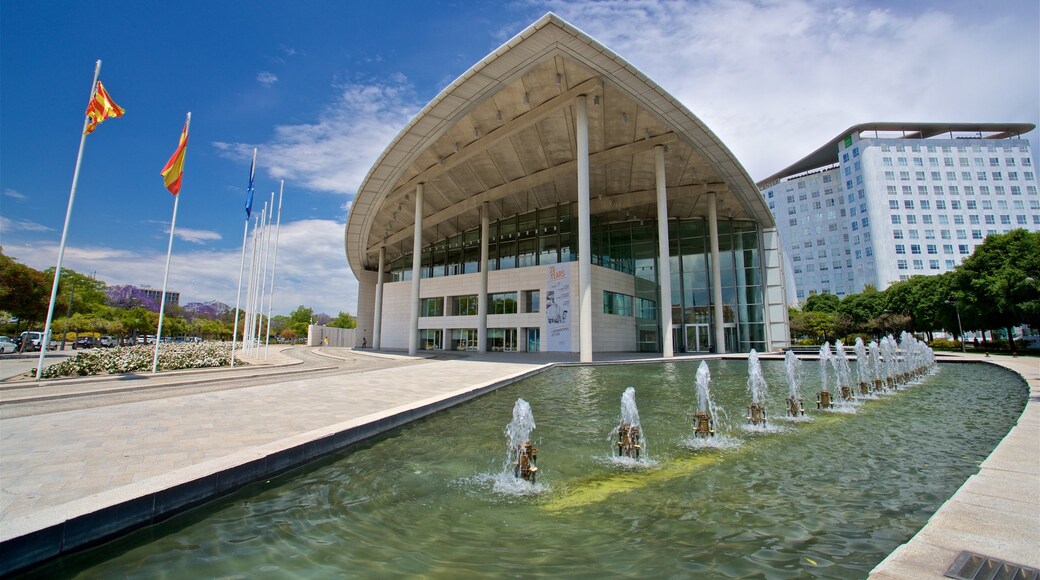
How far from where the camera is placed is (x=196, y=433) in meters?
5.79

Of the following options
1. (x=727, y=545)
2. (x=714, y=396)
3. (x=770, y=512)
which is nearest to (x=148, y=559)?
(x=727, y=545)

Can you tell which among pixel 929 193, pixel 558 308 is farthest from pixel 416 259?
pixel 929 193

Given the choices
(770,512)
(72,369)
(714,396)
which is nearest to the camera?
(770,512)

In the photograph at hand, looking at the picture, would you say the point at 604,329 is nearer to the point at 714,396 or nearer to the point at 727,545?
the point at 714,396

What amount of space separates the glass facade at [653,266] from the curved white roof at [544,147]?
122cm

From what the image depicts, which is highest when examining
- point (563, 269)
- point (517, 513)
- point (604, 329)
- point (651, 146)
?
point (651, 146)

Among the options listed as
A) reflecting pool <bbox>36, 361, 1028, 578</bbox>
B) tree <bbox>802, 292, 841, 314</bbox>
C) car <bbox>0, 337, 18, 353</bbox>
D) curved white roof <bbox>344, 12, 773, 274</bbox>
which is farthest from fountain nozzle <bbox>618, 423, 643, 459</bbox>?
tree <bbox>802, 292, 841, 314</bbox>

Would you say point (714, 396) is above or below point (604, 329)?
below

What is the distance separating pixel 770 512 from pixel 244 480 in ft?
16.8

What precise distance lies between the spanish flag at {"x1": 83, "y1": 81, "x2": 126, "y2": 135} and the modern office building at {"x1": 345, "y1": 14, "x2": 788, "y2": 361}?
12.4 metres

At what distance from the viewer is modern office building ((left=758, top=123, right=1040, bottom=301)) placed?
67.1m

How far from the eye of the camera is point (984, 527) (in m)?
2.73

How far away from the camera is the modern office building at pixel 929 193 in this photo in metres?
67.1

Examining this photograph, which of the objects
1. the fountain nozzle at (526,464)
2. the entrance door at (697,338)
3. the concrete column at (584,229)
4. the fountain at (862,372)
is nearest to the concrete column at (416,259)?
the concrete column at (584,229)
